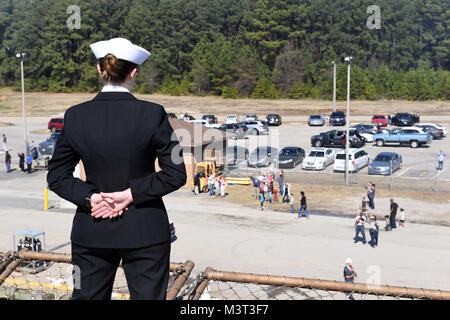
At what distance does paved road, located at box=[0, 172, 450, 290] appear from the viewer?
17.7 meters

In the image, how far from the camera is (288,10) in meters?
103

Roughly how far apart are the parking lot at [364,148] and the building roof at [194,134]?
2.96 metres

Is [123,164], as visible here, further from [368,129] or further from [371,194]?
[368,129]

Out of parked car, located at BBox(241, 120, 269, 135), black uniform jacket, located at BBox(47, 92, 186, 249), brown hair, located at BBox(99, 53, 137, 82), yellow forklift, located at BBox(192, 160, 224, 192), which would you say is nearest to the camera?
black uniform jacket, located at BBox(47, 92, 186, 249)

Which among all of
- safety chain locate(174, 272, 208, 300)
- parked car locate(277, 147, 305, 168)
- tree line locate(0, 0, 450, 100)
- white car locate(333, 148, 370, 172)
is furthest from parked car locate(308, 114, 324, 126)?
safety chain locate(174, 272, 208, 300)

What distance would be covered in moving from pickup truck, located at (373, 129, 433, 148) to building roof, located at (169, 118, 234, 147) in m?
17.4

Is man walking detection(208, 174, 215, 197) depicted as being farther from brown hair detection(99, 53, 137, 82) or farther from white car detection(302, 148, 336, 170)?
brown hair detection(99, 53, 137, 82)

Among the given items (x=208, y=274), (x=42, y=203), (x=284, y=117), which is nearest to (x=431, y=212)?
(x=42, y=203)

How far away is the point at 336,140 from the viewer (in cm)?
4488

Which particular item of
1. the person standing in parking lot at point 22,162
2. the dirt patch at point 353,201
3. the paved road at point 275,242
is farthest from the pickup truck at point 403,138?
the person standing in parking lot at point 22,162

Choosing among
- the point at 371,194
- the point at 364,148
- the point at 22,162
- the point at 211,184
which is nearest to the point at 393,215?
the point at 371,194

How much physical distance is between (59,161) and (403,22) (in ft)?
390

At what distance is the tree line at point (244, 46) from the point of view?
93062 millimetres

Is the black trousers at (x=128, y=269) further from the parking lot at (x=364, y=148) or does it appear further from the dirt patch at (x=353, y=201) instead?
the parking lot at (x=364, y=148)
